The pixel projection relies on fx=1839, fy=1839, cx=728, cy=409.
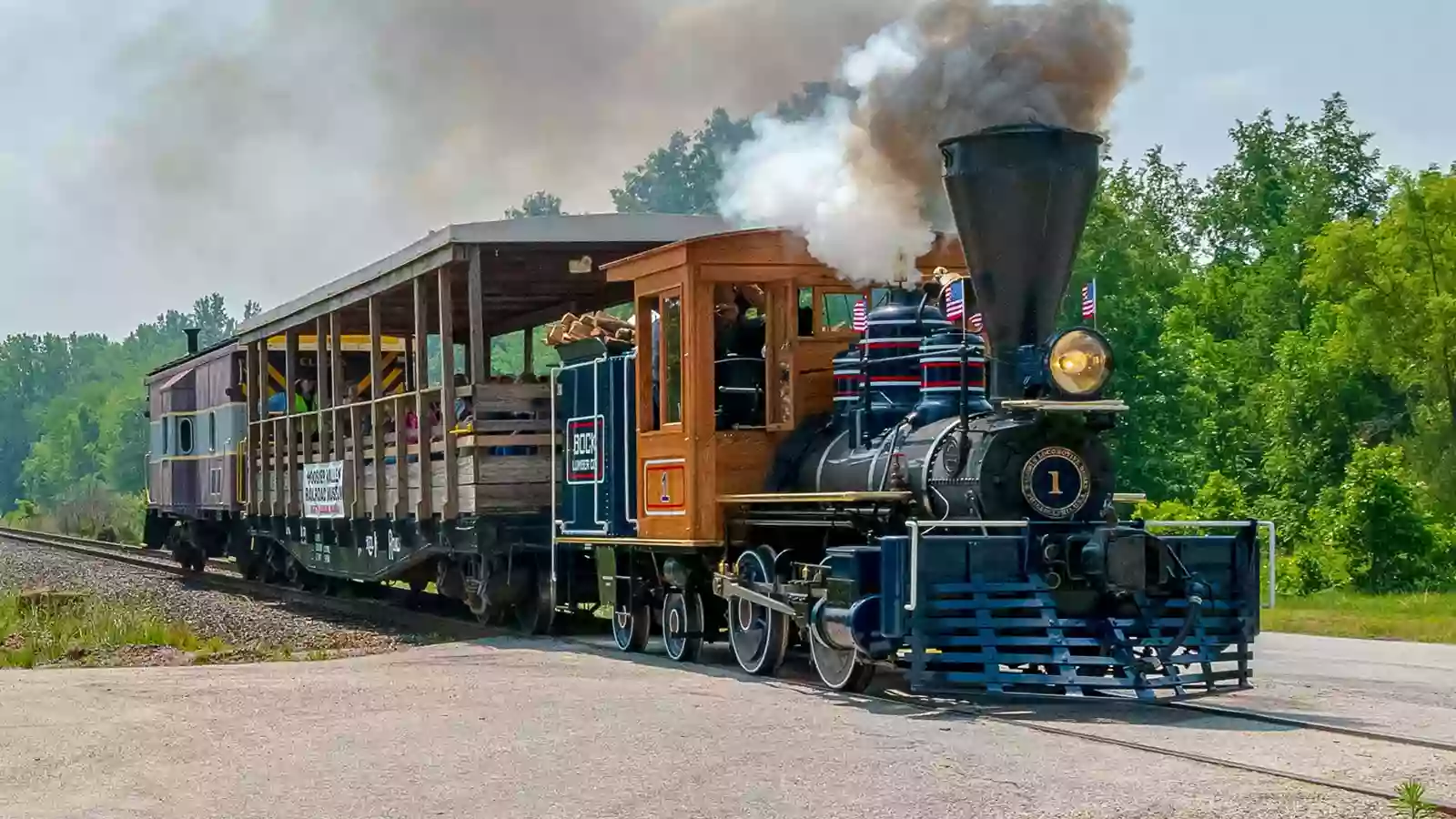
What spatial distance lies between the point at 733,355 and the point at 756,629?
1.98 m

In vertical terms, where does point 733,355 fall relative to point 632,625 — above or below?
above

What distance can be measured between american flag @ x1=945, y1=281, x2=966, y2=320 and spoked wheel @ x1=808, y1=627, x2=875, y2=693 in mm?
2225

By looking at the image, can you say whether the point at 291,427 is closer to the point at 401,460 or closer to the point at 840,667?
the point at 401,460

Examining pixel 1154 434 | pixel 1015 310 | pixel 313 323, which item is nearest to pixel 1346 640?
pixel 1015 310

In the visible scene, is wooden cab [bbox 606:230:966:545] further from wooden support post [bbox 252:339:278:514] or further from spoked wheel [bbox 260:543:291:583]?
spoked wheel [bbox 260:543:291:583]

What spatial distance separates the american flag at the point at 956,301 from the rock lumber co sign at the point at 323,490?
1015 centimetres

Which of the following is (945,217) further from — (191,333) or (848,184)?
(191,333)

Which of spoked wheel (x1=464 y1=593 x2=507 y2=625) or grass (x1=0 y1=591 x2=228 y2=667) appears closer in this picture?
grass (x1=0 y1=591 x2=228 y2=667)

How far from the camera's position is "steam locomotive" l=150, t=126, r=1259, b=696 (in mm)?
10469

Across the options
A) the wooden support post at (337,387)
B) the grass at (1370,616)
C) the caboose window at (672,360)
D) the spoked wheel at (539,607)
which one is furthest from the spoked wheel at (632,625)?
the grass at (1370,616)

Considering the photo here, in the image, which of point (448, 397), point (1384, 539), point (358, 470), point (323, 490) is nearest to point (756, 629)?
point (448, 397)

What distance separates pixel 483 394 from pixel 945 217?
18.2 ft

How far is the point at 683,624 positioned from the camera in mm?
13883

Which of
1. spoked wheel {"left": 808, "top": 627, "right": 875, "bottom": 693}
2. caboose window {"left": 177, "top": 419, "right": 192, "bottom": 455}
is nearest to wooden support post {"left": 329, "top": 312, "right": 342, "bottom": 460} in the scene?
caboose window {"left": 177, "top": 419, "right": 192, "bottom": 455}
